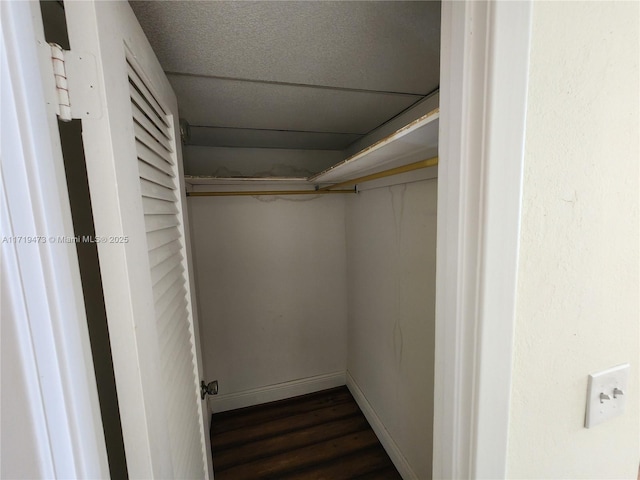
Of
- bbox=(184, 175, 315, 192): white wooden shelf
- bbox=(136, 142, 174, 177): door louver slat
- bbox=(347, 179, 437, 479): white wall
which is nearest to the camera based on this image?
bbox=(136, 142, 174, 177): door louver slat

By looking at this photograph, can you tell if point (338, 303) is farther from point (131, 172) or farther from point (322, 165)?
point (131, 172)

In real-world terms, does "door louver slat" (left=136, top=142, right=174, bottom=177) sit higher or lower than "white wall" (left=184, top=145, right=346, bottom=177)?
lower

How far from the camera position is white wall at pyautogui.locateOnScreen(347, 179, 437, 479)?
1.29m

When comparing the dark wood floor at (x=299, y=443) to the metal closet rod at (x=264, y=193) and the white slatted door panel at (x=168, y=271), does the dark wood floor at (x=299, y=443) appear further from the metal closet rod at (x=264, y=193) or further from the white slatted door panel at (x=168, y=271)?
the metal closet rod at (x=264, y=193)

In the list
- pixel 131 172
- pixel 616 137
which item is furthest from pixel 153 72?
pixel 616 137

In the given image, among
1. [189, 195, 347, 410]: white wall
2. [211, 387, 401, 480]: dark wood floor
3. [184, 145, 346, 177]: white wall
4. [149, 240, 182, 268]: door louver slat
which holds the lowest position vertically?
[211, 387, 401, 480]: dark wood floor

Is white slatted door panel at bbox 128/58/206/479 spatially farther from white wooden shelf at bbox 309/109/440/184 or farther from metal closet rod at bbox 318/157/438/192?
metal closet rod at bbox 318/157/438/192

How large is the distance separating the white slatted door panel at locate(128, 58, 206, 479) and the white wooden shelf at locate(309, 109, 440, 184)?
2.18 ft

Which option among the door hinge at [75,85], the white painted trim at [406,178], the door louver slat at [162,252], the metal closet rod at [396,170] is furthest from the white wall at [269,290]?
the door hinge at [75,85]

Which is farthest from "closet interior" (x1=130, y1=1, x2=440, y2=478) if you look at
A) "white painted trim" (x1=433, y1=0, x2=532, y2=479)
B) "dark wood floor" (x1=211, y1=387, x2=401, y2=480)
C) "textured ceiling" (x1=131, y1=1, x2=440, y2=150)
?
"white painted trim" (x1=433, y1=0, x2=532, y2=479)

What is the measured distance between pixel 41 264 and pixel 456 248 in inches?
26.1

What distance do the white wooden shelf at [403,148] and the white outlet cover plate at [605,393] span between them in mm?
710

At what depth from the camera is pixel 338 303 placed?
2322mm

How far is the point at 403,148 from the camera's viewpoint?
0.98m
